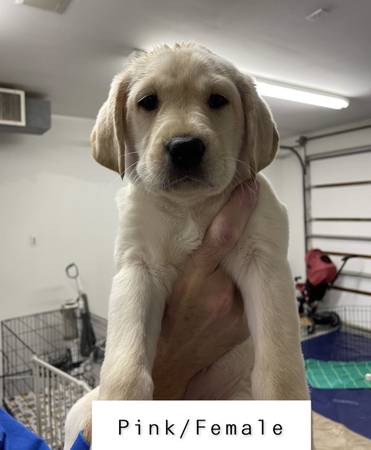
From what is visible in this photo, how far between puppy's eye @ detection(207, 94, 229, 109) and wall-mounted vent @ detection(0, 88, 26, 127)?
324 cm

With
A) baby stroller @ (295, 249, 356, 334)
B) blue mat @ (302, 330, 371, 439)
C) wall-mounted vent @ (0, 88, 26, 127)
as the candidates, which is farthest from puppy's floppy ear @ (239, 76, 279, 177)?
baby stroller @ (295, 249, 356, 334)

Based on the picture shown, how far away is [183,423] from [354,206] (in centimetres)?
585

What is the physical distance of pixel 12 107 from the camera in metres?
3.79

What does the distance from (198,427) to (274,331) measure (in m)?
0.34

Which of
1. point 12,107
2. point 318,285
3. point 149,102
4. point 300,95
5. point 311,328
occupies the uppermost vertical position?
point 300,95

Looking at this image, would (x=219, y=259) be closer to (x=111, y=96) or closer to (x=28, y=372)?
(x=111, y=96)

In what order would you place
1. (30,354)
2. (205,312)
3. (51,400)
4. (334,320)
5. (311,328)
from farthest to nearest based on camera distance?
1. (334,320)
2. (311,328)
3. (30,354)
4. (51,400)
5. (205,312)

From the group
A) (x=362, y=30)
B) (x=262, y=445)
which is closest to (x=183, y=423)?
(x=262, y=445)

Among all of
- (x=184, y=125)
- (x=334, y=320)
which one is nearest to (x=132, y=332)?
(x=184, y=125)

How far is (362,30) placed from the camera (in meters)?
2.81

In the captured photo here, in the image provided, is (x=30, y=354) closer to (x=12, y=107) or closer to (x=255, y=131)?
(x=12, y=107)

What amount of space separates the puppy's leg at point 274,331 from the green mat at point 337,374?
3233mm

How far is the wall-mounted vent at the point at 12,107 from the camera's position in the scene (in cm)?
373

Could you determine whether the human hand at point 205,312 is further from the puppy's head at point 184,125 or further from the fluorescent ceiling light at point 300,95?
the fluorescent ceiling light at point 300,95
